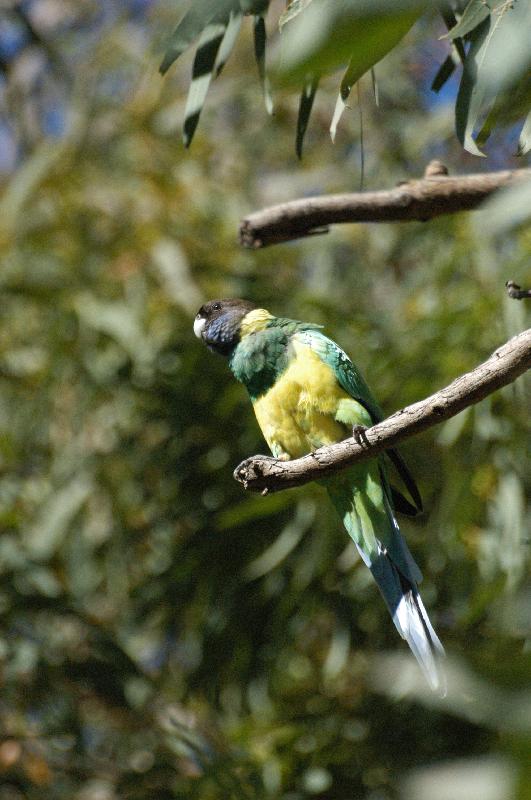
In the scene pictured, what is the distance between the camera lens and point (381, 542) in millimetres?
1884

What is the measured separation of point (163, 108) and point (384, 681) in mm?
2764

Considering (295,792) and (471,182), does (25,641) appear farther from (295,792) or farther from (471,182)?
(471,182)

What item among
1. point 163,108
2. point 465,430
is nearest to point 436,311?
point 465,430

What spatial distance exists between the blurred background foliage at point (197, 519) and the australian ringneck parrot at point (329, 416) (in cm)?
64

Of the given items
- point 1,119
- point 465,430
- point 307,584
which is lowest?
point 307,584

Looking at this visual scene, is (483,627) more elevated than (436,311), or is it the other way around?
(436,311)

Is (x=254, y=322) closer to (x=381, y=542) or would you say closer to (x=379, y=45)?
(x=381, y=542)

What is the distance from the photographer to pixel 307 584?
319cm

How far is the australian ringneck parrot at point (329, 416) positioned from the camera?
1.87m

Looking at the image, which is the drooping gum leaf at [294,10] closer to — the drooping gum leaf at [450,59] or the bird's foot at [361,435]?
the drooping gum leaf at [450,59]

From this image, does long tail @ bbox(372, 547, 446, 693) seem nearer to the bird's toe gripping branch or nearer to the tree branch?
the bird's toe gripping branch

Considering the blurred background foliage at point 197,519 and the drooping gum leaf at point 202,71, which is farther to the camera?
the blurred background foliage at point 197,519

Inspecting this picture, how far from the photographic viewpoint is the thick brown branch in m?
1.30

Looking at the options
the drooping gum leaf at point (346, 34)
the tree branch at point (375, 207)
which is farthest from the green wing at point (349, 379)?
the drooping gum leaf at point (346, 34)
